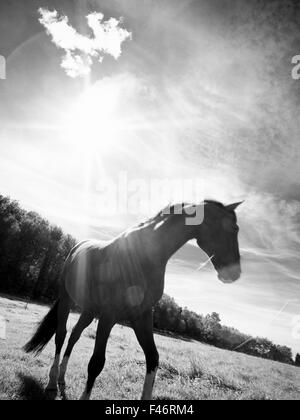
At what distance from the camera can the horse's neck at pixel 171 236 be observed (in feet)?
14.2

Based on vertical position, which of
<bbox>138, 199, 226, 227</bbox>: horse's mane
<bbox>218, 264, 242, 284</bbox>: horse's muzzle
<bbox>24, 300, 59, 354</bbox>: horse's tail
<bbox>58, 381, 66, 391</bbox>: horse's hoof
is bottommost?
<bbox>58, 381, 66, 391</bbox>: horse's hoof

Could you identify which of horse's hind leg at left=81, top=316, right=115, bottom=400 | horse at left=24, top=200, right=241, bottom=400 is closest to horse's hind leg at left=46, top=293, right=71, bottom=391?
horse at left=24, top=200, right=241, bottom=400

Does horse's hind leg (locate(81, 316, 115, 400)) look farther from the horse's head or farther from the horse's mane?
the horse's head

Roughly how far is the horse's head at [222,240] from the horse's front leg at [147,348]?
1459 millimetres

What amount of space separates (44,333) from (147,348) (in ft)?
11.6

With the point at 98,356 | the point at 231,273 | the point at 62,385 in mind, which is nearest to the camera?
the point at 98,356

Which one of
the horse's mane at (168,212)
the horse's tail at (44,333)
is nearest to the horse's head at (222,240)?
the horse's mane at (168,212)

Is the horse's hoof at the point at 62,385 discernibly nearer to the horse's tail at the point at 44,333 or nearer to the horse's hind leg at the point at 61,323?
the horse's hind leg at the point at 61,323

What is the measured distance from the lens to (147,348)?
4.24 meters

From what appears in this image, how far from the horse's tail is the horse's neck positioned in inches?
157

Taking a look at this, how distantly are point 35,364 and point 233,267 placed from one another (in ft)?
18.9

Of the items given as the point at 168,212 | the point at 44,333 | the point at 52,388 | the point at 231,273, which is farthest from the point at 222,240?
the point at 44,333

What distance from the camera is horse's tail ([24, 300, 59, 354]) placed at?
6.31 metres

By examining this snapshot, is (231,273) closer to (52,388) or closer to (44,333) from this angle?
(52,388)
